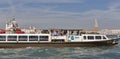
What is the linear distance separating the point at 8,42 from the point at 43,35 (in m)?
6.90

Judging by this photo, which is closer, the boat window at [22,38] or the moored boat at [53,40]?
the moored boat at [53,40]

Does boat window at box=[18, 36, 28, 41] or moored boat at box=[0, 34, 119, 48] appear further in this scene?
boat window at box=[18, 36, 28, 41]

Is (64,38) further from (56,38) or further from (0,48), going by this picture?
(0,48)

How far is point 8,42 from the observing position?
64.1 meters

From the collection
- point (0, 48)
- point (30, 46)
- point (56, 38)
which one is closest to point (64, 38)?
point (56, 38)

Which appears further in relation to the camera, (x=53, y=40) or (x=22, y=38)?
(x=22, y=38)

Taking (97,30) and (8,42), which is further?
(97,30)

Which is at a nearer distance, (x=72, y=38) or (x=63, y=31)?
(x=72, y=38)

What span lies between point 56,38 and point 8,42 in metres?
9.19

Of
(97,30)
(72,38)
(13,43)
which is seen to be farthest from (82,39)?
(13,43)

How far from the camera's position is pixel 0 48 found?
206 feet

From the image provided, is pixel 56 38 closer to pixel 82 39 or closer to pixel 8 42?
pixel 82 39

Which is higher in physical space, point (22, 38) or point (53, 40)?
point (22, 38)

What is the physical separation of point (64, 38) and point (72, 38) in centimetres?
156
